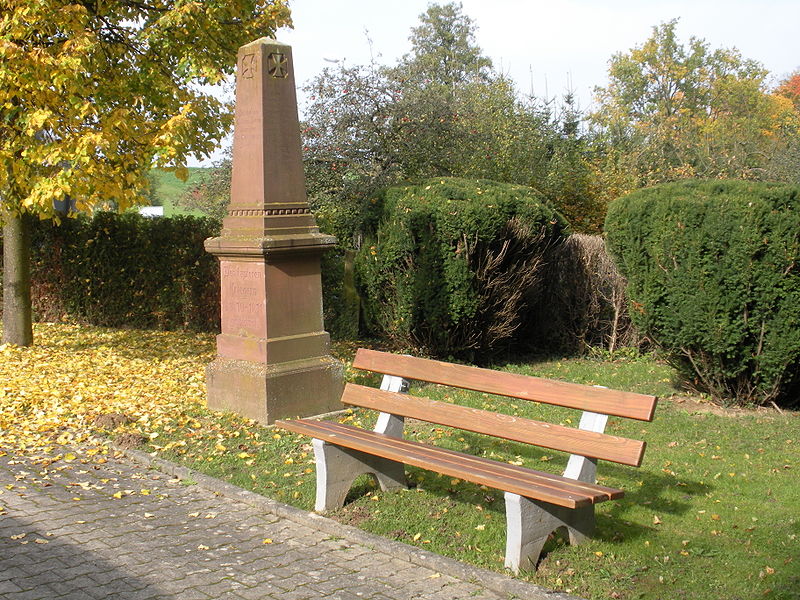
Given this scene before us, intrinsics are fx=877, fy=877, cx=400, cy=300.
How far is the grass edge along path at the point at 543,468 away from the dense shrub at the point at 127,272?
9.82 ft

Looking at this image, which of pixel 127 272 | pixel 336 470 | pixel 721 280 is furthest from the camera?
pixel 127 272

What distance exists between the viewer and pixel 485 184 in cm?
1005

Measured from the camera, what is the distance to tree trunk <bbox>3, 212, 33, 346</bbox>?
11.1m

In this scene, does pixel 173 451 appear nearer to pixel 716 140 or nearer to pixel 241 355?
pixel 241 355

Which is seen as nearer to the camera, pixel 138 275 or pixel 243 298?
pixel 243 298

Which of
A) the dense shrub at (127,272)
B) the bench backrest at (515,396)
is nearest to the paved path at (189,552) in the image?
the bench backrest at (515,396)

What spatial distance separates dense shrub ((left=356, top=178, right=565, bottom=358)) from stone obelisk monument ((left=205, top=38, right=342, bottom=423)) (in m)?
2.47

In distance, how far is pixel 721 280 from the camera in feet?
23.5

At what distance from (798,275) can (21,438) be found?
20.2 feet

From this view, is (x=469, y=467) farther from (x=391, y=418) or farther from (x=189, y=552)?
(x=189, y=552)

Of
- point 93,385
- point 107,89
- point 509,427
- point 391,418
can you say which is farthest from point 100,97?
point 509,427

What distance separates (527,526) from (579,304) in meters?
6.90

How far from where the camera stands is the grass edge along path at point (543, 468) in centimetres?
411

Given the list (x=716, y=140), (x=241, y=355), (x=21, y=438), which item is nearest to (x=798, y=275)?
(x=241, y=355)
